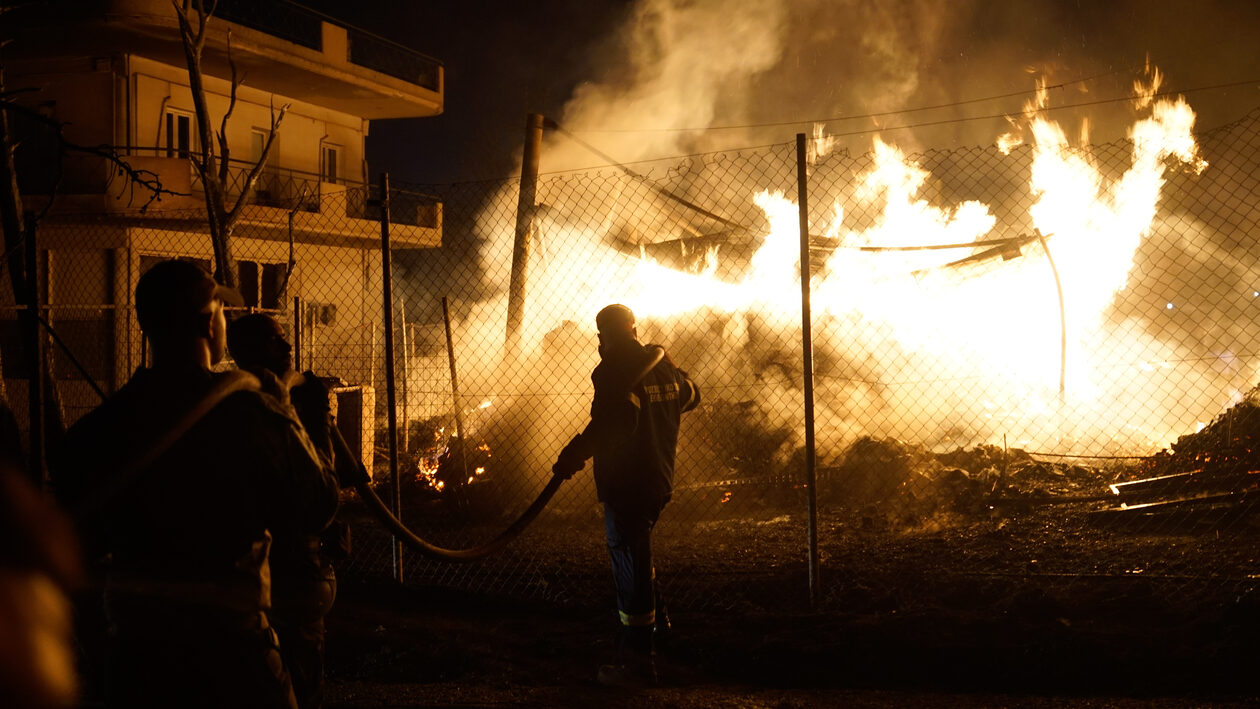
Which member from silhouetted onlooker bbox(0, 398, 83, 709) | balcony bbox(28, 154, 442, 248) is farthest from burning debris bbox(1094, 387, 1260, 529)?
balcony bbox(28, 154, 442, 248)

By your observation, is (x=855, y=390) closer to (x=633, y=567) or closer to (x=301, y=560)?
(x=633, y=567)

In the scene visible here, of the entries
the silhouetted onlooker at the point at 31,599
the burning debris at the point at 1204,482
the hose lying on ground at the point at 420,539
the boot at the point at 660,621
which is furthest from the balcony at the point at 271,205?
the silhouetted onlooker at the point at 31,599

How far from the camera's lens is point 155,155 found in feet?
58.4

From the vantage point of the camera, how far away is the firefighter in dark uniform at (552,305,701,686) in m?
4.61

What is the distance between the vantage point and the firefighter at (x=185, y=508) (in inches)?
91.4

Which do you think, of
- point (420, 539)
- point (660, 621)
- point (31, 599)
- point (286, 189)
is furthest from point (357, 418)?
point (286, 189)

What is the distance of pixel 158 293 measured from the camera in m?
2.49

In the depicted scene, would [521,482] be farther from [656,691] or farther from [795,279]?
[656,691]

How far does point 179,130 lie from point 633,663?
1813cm

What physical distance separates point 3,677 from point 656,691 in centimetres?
367

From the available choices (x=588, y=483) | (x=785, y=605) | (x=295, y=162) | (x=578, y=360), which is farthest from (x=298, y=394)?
(x=295, y=162)

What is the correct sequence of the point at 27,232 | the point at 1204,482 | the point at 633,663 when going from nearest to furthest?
the point at 633,663
the point at 27,232
the point at 1204,482

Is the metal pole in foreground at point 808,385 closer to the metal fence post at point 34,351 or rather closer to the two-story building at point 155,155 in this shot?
the metal fence post at point 34,351

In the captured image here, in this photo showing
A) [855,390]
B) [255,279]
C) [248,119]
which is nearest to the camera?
[855,390]
